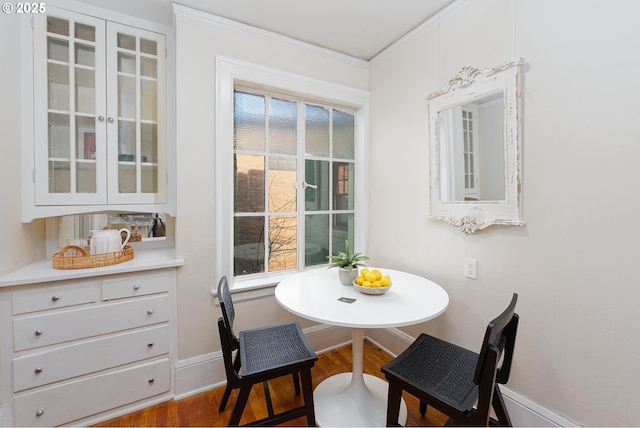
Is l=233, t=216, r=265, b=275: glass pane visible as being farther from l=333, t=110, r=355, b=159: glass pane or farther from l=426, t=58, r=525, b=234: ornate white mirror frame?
l=426, t=58, r=525, b=234: ornate white mirror frame

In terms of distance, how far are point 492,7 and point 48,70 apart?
2.70m

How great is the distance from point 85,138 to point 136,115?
0.34 metres

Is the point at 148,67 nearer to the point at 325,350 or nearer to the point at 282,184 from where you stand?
the point at 282,184

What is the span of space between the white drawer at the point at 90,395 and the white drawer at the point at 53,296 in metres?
0.45

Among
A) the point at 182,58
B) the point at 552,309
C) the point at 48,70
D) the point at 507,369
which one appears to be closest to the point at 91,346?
the point at 48,70

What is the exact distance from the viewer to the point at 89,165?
1833 millimetres

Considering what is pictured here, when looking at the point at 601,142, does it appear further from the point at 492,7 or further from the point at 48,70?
the point at 48,70

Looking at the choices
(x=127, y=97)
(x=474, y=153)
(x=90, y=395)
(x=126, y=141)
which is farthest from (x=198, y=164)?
(x=474, y=153)

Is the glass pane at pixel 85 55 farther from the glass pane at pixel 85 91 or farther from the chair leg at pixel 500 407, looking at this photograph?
the chair leg at pixel 500 407

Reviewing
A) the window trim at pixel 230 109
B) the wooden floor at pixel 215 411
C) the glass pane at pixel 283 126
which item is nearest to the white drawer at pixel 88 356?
the wooden floor at pixel 215 411

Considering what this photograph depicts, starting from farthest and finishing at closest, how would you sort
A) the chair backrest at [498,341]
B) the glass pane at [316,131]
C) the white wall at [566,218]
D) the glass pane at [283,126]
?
the glass pane at [316,131], the glass pane at [283,126], the white wall at [566,218], the chair backrest at [498,341]

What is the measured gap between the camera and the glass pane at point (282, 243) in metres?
2.34

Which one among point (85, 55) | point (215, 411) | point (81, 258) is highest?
point (85, 55)

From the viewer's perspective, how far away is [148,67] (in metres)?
2.00
